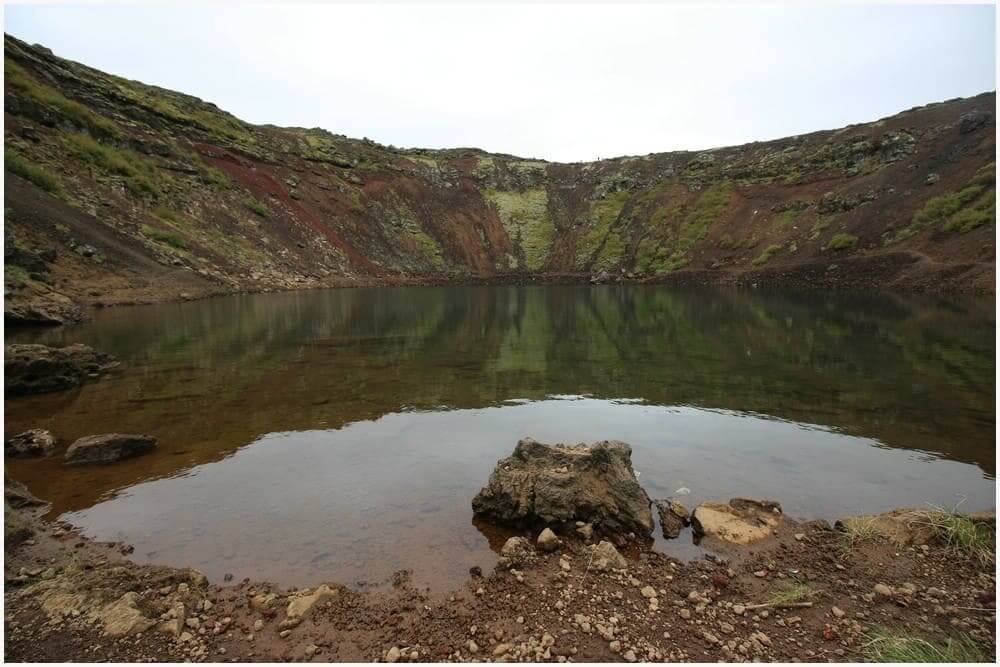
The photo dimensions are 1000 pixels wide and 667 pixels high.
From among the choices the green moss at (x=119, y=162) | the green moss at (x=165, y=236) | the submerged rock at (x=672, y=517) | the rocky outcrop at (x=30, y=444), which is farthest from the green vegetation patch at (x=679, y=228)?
the rocky outcrop at (x=30, y=444)

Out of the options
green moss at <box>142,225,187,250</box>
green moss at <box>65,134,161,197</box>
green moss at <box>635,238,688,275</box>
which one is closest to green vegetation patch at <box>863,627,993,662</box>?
green moss at <box>142,225,187,250</box>

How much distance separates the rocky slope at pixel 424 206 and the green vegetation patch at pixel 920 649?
32.9 metres

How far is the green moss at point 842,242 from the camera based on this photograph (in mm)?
51406

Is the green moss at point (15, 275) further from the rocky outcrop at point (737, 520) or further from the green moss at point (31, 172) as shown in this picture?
the rocky outcrop at point (737, 520)

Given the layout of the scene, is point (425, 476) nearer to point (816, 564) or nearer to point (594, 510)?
point (594, 510)

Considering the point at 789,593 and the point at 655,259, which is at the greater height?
the point at 655,259

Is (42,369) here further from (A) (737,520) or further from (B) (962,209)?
(B) (962,209)

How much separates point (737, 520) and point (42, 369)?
699 inches

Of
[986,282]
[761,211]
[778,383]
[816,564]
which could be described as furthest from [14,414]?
[761,211]

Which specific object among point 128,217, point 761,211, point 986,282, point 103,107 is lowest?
point 986,282

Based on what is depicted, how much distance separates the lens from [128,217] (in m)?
44.6

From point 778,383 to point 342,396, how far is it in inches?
504

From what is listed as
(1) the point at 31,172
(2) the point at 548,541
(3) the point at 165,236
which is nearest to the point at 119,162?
(1) the point at 31,172

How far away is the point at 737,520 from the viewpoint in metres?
7.11
